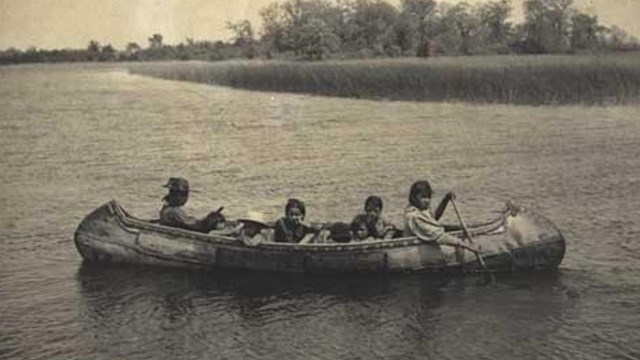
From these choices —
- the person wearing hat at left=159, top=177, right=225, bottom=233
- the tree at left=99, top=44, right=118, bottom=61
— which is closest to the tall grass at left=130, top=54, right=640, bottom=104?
the tree at left=99, top=44, right=118, bottom=61

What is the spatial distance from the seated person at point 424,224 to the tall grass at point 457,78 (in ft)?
21.8

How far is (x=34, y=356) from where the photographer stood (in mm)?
5605

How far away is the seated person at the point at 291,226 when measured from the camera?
7383 millimetres

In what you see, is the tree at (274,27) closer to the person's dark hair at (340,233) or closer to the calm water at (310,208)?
the calm water at (310,208)

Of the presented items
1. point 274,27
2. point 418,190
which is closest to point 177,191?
point 418,190

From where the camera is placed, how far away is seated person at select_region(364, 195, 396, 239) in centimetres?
739

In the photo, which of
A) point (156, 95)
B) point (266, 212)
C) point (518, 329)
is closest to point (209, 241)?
point (266, 212)

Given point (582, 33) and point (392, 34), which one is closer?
point (582, 33)

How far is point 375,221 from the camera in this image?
7.41 meters

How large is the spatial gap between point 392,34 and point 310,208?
9558 millimetres

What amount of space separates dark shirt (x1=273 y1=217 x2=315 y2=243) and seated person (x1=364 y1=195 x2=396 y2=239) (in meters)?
0.57

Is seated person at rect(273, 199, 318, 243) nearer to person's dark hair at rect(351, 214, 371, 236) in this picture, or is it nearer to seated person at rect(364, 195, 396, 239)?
person's dark hair at rect(351, 214, 371, 236)

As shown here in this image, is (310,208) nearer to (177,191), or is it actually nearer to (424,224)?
(177,191)

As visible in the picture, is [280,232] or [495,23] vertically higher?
[495,23]
